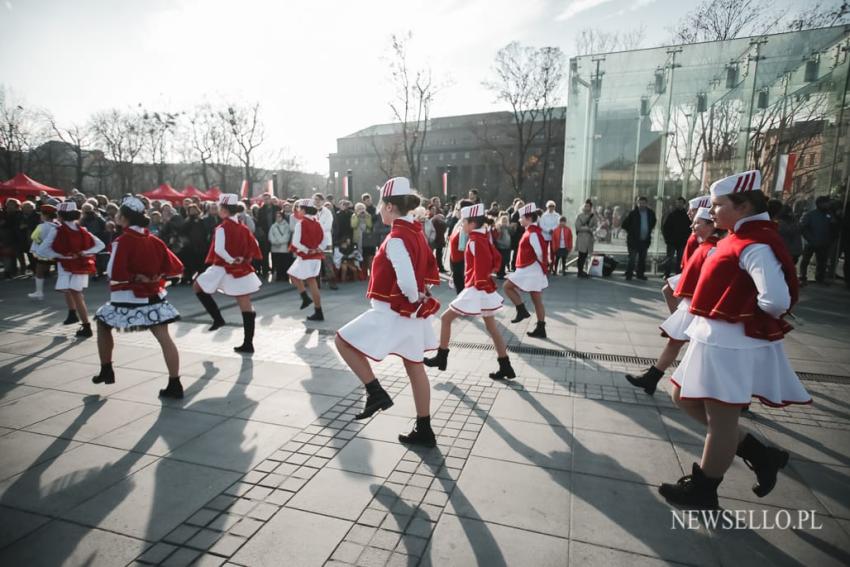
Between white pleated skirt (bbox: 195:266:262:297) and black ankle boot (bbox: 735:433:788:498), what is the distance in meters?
5.50

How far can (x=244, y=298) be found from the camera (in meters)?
6.25

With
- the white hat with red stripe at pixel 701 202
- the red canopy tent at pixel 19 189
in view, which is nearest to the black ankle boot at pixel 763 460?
the white hat with red stripe at pixel 701 202

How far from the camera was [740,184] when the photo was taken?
2709mm

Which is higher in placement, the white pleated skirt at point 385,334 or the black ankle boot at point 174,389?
the white pleated skirt at point 385,334

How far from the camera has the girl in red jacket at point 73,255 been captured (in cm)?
664

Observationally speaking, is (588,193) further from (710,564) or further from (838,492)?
(710,564)

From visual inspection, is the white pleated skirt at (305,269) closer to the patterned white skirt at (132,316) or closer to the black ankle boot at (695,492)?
the patterned white skirt at (132,316)

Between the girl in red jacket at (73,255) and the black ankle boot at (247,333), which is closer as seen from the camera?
the black ankle boot at (247,333)

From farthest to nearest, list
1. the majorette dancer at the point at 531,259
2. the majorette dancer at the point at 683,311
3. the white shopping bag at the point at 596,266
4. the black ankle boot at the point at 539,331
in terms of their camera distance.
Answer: the white shopping bag at the point at 596,266
the black ankle boot at the point at 539,331
the majorette dancer at the point at 531,259
the majorette dancer at the point at 683,311

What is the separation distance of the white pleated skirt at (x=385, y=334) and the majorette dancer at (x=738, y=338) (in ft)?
6.03

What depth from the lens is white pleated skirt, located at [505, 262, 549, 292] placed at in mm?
6789

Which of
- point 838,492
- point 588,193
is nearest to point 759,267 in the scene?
point 838,492

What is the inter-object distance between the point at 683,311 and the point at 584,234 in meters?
8.84

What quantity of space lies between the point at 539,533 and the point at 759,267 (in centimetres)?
195
